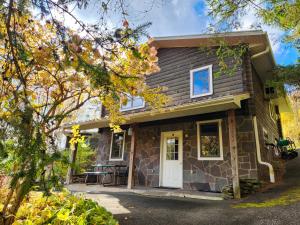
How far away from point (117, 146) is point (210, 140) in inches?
173

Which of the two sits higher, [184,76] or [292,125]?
[292,125]

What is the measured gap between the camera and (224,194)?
5918 millimetres

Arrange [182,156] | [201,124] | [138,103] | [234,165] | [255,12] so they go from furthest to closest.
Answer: [138,103]
[182,156]
[201,124]
[234,165]
[255,12]

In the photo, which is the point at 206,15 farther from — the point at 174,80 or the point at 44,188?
the point at 174,80

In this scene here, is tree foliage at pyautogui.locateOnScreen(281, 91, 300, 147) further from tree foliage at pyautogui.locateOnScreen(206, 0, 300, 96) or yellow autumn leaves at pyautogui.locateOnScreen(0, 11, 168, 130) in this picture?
yellow autumn leaves at pyautogui.locateOnScreen(0, 11, 168, 130)

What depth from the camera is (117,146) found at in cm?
1008

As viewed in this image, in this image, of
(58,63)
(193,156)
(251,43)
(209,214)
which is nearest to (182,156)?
(193,156)

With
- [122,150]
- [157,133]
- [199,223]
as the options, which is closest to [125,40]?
[199,223]

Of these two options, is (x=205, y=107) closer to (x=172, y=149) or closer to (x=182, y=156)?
(x=182, y=156)

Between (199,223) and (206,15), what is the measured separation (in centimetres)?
365

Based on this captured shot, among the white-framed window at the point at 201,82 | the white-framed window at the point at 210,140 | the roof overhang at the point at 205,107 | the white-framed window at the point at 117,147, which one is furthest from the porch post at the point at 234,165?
the white-framed window at the point at 117,147

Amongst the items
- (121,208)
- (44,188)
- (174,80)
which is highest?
(174,80)

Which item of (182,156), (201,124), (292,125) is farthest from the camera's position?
(292,125)

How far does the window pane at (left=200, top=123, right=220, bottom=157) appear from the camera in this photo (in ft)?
23.8
